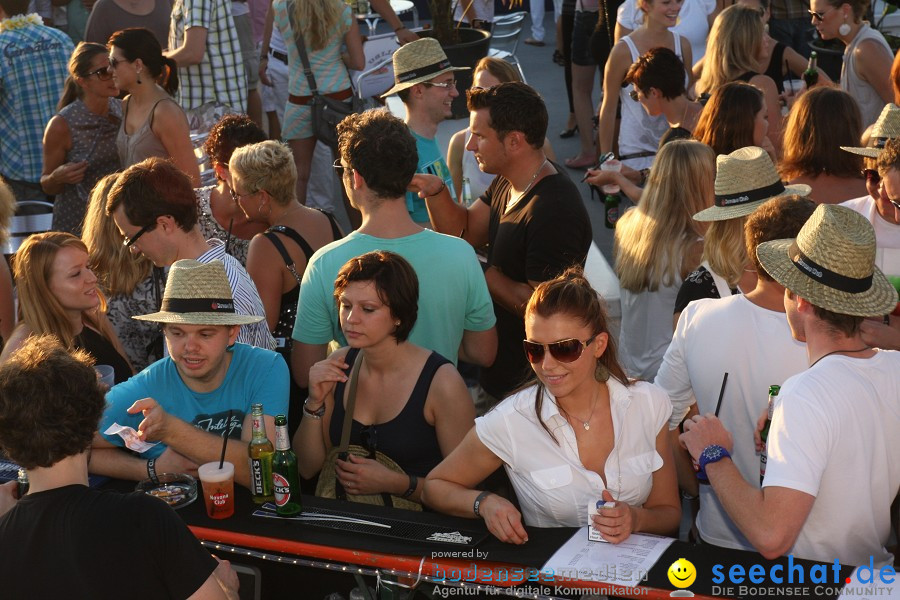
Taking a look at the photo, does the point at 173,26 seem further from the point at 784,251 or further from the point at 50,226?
the point at 784,251

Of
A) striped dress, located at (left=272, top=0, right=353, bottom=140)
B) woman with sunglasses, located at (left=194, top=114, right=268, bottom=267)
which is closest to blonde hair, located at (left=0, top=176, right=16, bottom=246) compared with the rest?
woman with sunglasses, located at (left=194, top=114, right=268, bottom=267)

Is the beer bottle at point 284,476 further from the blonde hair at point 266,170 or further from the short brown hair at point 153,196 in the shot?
the blonde hair at point 266,170

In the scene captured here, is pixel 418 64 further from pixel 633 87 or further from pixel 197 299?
pixel 197 299

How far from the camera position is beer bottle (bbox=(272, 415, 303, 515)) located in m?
2.99

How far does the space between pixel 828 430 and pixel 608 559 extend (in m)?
0.68

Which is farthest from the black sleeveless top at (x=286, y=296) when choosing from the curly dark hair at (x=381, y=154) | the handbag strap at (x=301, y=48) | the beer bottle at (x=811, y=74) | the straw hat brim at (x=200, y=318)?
the beer bottle at (x=811, y=74)

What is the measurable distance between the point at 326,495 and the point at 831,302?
1.81 metres

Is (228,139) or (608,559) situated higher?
(228,139)

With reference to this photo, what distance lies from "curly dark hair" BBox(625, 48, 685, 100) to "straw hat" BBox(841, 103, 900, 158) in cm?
135

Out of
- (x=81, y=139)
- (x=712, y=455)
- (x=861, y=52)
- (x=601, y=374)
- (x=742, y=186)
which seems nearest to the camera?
(x=712, y=455)

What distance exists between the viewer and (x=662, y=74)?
5.62 metres

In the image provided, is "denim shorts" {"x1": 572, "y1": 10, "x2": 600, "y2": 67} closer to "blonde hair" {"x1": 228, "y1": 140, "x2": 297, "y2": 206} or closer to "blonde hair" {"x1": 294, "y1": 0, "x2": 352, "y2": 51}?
"blonde hair" {"x1": 294, "y1": 0, "x2": 352, "y2": 51}

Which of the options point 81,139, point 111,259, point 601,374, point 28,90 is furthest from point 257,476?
point 28,90

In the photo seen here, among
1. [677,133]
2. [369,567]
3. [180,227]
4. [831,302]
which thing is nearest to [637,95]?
[677,133]
